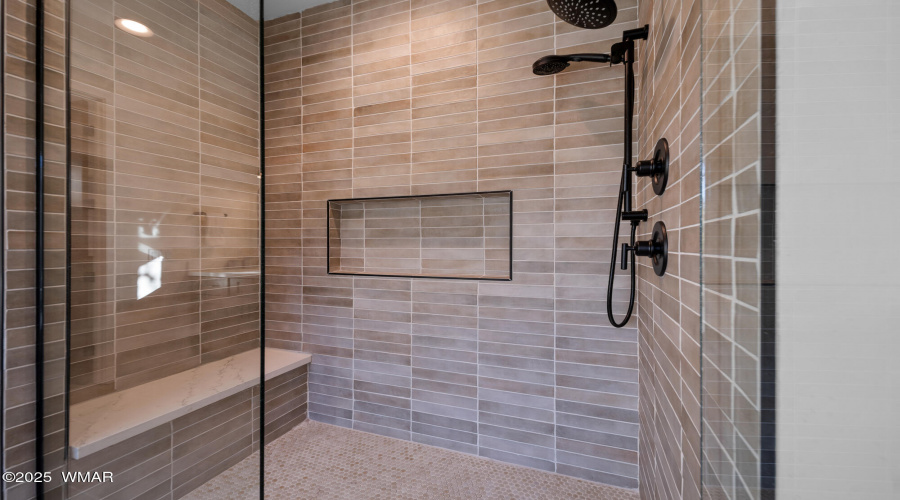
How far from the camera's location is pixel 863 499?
248 mm

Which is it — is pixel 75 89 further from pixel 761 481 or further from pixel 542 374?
pixel 542 374

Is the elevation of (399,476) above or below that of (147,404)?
below

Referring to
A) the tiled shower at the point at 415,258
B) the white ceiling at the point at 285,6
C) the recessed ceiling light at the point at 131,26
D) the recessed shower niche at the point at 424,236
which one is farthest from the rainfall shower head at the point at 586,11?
the white ceiling at the point at 285,6

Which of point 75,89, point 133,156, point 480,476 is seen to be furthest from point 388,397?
point 75,89

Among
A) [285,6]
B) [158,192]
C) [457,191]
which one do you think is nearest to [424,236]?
[457,191]

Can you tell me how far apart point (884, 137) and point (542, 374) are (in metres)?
1.70

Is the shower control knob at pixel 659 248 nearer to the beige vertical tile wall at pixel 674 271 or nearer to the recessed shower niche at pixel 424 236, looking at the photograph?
the beige vertical tile wall at pixel 674 271

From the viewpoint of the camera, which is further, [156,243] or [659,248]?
[659,248]

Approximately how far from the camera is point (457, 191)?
1.93 m

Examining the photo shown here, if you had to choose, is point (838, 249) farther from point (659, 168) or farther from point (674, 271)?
point (659, 168)

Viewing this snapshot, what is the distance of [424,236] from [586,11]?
4.36 ft

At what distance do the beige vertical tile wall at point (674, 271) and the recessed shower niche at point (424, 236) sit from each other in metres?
0.77

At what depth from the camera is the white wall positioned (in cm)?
22

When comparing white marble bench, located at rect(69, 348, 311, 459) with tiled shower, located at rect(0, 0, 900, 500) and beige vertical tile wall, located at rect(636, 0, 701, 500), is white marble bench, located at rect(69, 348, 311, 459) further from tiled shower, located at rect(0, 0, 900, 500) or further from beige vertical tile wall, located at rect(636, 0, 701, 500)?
beige vertical tile wall, located at rect(636, 0, 701, 500)
